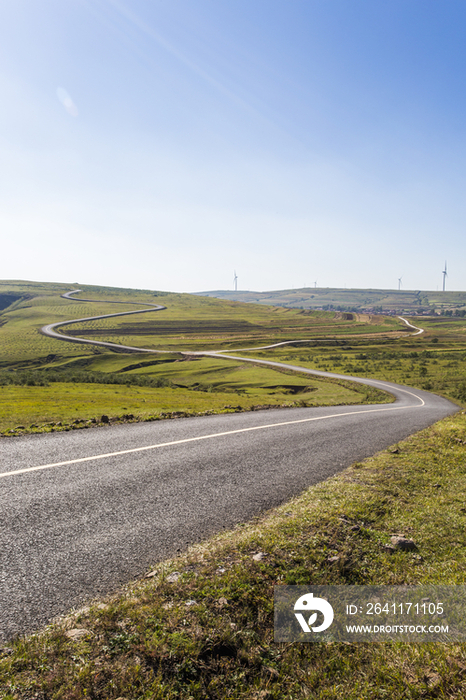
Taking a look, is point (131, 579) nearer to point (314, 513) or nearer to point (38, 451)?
point (314, 513)

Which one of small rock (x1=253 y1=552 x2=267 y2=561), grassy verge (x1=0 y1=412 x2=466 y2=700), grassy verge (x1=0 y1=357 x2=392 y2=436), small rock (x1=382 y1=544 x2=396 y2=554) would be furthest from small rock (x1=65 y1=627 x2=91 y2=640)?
grassy verge (x1=0 y1=357 x2=392 y2=436)

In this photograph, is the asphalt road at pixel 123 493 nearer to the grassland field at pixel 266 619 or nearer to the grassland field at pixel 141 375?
the grassland field at pixel 266 619

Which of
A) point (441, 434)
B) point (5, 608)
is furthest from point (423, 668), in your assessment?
point (441, 434)

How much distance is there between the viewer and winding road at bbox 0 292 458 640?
4.78 meters

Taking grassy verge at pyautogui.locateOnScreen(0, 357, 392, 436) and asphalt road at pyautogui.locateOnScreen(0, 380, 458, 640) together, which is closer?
asphalt road at pyautogui.locateOnScreen(0, 380, 458, 640)

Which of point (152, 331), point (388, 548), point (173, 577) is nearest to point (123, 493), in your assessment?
point (173, 577)

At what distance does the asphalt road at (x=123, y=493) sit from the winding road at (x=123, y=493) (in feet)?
0.06

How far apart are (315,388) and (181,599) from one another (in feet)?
143

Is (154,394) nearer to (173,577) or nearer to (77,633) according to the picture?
(173,577)

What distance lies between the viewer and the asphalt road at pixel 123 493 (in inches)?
188

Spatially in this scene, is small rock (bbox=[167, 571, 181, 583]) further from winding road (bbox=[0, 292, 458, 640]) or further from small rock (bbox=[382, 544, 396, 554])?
small rock (bbox=[382, 544, 396, 554])

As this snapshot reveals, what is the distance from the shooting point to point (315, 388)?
152 feet

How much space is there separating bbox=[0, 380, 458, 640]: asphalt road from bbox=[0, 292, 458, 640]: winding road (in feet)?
0.06

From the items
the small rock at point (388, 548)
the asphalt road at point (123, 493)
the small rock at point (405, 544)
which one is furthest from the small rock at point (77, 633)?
the small rock at point (405, 544)
